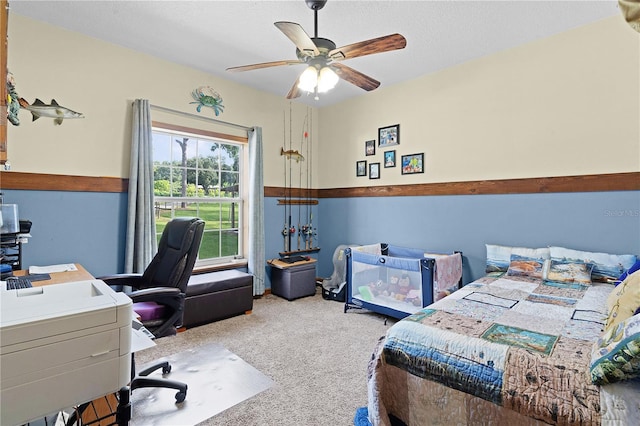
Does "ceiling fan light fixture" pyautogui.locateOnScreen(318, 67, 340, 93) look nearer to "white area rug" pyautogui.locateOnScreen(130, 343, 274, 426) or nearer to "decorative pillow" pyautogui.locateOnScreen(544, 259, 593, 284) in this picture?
"white area rug" pyautogui.locateOnScreen(130, 343, 274, 426)

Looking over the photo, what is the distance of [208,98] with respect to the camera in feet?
11.7

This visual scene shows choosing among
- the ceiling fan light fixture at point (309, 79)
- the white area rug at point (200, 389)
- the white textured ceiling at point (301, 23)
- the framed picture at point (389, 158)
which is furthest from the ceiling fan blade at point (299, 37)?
the white area rug at point (200, 389)

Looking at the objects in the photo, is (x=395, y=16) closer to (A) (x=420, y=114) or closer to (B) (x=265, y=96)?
(A) (x=420, y=114)

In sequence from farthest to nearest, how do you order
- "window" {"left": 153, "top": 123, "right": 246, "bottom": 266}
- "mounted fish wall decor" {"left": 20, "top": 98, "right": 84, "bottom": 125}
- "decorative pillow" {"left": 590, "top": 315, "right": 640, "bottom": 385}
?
"window" {"left": 153, "top": 123, "right": 246, "bottom": 266}
"mounted fish wall decor" {"left": 20, "top": 98, "right": 84, "bottom": 125}
"decorative pillow" {"left": 590, "top": 315, "right": 640, "bottom": 385}

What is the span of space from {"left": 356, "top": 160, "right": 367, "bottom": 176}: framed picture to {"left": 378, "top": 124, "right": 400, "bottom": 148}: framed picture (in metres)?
0.34

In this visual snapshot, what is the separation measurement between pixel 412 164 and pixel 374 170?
54 centimetres

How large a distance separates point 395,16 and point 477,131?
4.87 ft

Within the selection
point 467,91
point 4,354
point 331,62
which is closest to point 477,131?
point 467,91

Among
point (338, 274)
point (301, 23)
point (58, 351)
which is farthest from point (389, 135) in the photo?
point (58, 351)

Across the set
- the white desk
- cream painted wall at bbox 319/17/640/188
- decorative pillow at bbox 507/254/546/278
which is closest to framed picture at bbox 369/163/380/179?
cream painted wall at bbox 319/17/640/188

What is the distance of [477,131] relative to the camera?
3.25 meters

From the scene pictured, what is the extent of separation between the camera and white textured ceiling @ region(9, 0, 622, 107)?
2.36 metres

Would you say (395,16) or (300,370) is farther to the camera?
(395,16)

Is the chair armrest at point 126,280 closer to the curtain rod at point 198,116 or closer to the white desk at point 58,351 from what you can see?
the white desk at point 58,351
